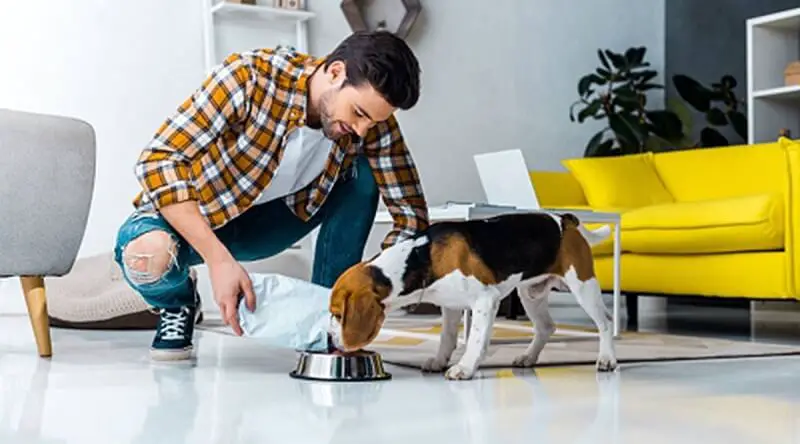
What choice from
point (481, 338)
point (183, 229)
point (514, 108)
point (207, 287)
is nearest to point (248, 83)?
point (183, 229)

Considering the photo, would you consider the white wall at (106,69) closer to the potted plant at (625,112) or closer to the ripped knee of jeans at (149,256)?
the potted plant at (625,112)

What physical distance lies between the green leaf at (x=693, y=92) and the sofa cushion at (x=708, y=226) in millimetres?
1625

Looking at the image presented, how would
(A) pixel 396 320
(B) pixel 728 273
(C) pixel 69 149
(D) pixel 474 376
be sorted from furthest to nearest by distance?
1. (A) pixel 396 320
2. (B) pixel 728 273
3. (C) pixel 69 149
4. (D) pixel 474 376

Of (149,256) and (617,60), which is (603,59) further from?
(149,256)

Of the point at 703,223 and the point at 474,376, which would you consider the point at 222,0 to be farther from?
the point at 474,376

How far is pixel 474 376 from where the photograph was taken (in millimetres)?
2117

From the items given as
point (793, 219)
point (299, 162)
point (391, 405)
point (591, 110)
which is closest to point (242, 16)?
point (591, 110)

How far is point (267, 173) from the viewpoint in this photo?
207cm

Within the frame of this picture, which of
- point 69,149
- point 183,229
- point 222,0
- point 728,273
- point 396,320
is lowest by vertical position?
point 396,320

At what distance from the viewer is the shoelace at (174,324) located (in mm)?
2377

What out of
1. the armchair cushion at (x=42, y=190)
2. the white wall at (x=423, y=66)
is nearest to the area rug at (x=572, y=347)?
the armchair cushion at (x=42, y=190)

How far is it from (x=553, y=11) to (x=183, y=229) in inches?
168

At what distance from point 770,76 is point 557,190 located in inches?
53.4

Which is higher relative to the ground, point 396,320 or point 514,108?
point 514,108
